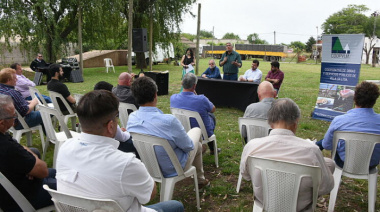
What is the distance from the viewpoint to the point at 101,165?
1.48 meters

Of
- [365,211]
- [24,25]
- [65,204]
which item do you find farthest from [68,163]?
[24,25]

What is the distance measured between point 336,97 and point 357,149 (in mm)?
3871

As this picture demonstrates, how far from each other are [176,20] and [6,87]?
15.0m

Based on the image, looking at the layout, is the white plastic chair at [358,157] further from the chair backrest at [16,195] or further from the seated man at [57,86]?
the seated man at [57,86]

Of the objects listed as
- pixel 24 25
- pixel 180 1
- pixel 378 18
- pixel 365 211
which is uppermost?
pixel 378 18

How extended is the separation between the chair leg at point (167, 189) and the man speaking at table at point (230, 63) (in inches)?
228

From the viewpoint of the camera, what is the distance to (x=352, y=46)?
→ 5.73 metres

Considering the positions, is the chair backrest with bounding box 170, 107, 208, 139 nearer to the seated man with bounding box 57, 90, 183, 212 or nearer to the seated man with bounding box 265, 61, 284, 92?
the seated man with bounding box 57, 90, 183, 212

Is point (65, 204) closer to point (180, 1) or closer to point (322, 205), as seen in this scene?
point (322, 205)

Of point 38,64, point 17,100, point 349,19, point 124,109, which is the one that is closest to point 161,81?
point 124,109

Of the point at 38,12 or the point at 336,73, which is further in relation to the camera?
the point at 38,12

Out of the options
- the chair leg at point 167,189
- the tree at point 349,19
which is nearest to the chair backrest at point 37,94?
the chair leg at point 167,189

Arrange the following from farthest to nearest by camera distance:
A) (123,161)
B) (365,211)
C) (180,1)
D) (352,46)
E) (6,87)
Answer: (180,1) < (352,46) < (6,87) < (365,211) < (123,161)

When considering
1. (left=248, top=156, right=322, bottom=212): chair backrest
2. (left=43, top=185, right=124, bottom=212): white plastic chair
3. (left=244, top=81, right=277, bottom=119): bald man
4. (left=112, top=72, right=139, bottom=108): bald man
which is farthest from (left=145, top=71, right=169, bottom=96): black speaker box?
(left=43, top=185, right=124, bottom=212): white plastic chair
